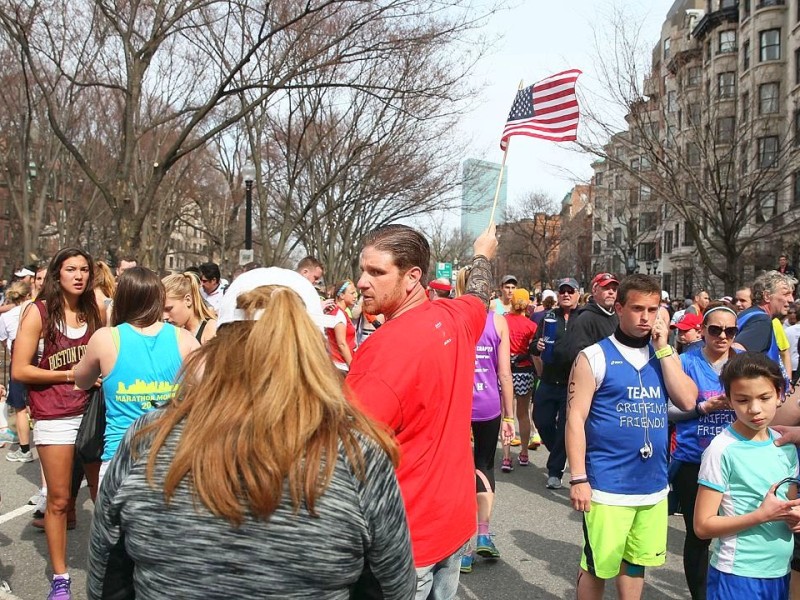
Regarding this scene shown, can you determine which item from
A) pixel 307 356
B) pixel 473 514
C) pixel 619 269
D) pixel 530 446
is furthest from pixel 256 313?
pixel 619 269

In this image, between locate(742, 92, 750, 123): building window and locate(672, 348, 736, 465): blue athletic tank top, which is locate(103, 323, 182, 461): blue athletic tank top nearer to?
locate(672, 348, 736, 465): blue athletic tank top

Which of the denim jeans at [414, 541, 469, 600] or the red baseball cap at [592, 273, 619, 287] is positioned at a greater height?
the red baseball cap at [592, 273, 619, 287]

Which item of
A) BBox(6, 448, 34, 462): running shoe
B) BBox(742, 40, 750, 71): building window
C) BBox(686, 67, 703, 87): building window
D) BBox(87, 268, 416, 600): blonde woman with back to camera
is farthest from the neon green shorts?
BBox(742, 40, 750, 71): building window

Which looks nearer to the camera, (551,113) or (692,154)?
(551,113)

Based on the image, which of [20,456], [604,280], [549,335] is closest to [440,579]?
[604,280]

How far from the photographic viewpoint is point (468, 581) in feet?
15.7

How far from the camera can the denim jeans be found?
8.20ft

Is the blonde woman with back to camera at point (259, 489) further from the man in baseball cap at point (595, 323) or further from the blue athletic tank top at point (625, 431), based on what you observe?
the man in baseball cap at point (595, 323)

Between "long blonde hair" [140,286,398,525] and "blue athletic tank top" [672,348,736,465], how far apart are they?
10.0 feet

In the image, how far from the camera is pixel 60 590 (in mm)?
4172

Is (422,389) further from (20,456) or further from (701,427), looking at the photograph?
(20,456)

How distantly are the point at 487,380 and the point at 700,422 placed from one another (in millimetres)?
1574

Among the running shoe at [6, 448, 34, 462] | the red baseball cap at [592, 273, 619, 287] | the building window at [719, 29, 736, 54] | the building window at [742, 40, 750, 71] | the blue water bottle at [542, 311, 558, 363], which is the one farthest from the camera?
the building window at [719, 29, 736, 54]

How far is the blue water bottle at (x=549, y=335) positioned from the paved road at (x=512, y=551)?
1273 millimetres
